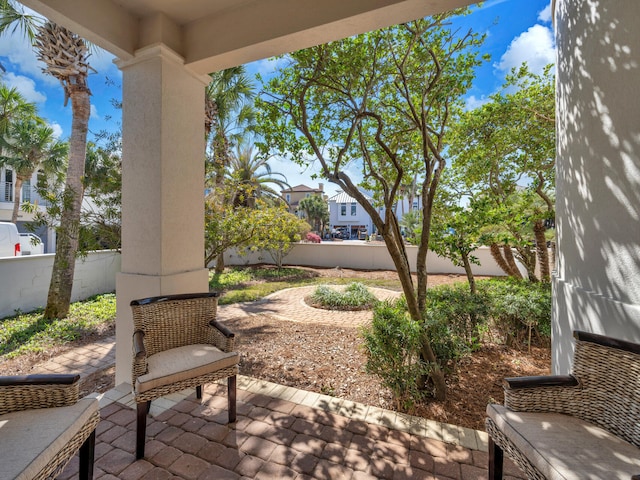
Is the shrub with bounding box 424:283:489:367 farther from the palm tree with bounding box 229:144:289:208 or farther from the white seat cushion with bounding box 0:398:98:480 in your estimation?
the palm tree with bounding box 229:144:289:208

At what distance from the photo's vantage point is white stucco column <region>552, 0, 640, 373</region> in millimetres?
1789

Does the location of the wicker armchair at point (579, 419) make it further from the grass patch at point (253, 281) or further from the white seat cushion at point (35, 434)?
the grass patch at point (253, 281)

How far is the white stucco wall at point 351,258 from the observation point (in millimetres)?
11672

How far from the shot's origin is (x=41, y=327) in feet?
17.4

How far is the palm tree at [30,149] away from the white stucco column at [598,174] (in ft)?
62.7

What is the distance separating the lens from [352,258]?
1323 cm

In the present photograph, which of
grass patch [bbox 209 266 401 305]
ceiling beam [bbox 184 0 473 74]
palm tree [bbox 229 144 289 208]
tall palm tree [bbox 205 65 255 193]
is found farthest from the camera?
palm tree [bbox 229 144 289 208]

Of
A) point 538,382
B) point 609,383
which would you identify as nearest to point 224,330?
point 538,382

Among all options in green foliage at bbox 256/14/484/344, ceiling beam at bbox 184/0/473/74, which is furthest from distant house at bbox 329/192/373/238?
ceiling beam at bbox 184/0/473/74

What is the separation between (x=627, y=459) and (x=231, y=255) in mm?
13164

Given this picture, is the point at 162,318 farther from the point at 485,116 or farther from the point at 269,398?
the point at 485,116

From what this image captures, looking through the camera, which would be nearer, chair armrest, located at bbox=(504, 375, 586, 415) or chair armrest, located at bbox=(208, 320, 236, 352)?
chair armrest, located at bbox=(504, 375, 586, 415)

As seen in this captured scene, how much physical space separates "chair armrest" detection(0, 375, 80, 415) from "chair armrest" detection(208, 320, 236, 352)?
99 centimetres

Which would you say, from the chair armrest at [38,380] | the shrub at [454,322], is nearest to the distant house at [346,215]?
the shrub at [454,322]
